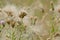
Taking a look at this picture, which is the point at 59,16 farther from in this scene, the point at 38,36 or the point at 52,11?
the point at 38,36


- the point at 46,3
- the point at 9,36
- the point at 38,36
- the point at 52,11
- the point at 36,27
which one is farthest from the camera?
the point at 46,3

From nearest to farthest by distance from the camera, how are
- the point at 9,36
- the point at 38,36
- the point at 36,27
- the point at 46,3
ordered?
the point at 9,36, the point at 38,36, the point at 36,27, the point at 46,3

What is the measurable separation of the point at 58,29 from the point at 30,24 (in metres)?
0.34

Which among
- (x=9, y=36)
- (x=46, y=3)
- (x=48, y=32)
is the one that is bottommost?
(x=9, y=36)

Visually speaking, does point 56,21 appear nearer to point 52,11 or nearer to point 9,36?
point 52,11

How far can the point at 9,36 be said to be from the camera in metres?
2.78

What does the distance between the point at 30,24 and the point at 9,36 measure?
50cm

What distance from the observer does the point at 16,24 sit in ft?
9.31

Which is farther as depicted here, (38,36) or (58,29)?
(58,29)

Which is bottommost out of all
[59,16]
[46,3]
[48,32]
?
[48,32]

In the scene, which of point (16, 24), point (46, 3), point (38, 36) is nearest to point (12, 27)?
point (16, 24)

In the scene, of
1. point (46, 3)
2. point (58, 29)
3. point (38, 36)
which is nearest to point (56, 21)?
point (58, 29)

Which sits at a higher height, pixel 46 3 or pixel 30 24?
pixel 46 3

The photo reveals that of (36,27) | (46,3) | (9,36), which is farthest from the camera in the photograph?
(46,3)
